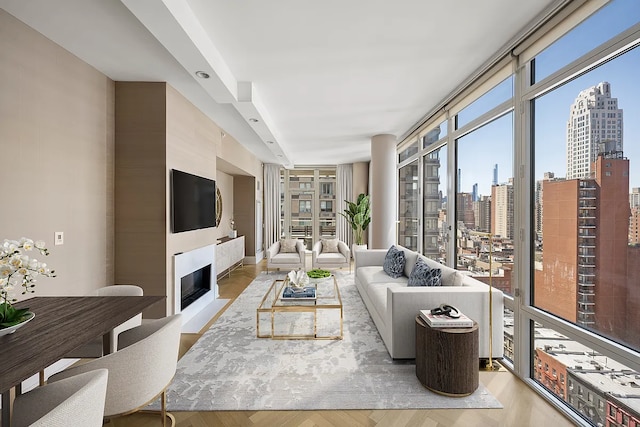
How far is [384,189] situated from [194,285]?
358 centimetres

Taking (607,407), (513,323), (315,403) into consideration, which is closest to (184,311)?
(315,403)

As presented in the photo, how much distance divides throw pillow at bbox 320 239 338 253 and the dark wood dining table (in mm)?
4818

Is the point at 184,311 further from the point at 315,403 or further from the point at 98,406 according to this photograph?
the point at 98,406

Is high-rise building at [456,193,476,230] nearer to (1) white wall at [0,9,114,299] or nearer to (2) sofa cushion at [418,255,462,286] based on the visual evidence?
(2) sofa cushion at [418,255,462,286]

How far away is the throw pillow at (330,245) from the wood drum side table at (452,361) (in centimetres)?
454

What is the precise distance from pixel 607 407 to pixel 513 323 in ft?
2.71

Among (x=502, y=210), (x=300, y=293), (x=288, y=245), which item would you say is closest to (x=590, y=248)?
(x=502, y=210)

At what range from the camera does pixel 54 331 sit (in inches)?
59.1

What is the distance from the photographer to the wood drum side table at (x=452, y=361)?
219cm

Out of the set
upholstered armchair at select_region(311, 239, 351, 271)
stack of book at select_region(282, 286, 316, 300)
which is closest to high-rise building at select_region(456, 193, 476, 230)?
stack of book at select_region(282, 286, 316, 300)

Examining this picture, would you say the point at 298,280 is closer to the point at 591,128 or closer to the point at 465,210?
the point at 465,210

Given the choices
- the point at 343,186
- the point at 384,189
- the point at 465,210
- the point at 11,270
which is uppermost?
the point at 343,186

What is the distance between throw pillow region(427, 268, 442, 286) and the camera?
2.99 meters

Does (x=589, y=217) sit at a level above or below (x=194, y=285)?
above
